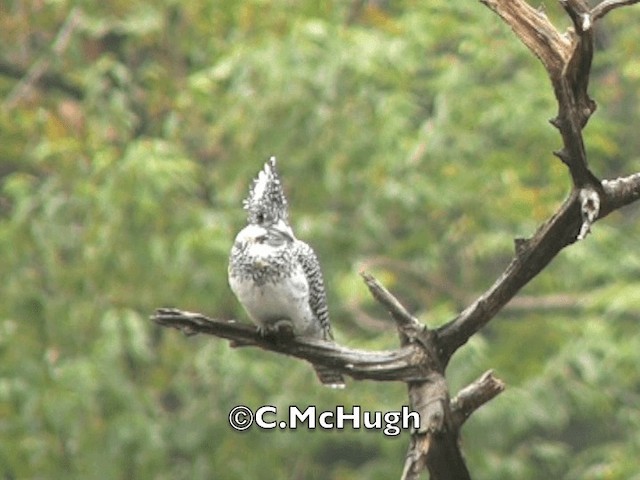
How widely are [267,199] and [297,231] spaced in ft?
9.55

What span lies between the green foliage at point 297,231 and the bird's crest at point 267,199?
2600 mm

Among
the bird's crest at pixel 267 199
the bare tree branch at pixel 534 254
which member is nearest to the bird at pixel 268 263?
the bird's crest at pixel 267 199

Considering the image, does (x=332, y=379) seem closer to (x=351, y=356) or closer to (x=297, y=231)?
(x=351, y=356)

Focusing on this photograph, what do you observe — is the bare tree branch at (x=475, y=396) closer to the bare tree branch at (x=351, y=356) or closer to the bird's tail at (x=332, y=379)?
the bare tree branch at (x=351, y=356)

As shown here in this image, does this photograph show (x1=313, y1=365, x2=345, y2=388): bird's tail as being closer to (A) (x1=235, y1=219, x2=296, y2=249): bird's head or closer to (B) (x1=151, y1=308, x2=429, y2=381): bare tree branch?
(A) (x1=235, y1=219, x2=296, y2=249): bird's head

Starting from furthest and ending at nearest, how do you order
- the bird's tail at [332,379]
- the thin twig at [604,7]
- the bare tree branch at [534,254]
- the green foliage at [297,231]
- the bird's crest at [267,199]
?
the green foliage at [297,231], the bird's tail at [332,379], the bird's crest at [267,199], the bare tree branch at [534,254], the thin twig at [604,7]

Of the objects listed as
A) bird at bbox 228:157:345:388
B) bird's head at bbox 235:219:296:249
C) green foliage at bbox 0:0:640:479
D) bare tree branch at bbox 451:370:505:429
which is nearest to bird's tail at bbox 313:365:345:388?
bird at bbox 228:157:345:388

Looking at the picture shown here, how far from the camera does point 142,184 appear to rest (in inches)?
278

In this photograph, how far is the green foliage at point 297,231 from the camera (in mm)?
7113

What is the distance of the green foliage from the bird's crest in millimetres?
2600

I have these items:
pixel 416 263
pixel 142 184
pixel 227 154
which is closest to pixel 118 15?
pixel 227 154

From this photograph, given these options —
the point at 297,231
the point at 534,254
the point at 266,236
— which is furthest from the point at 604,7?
the point at 297,231

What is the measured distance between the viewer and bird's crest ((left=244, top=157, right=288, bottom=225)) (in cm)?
409

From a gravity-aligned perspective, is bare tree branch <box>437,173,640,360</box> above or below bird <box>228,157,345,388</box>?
below
